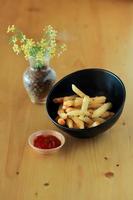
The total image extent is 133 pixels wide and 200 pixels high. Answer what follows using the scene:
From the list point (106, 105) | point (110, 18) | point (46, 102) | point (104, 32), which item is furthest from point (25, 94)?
point (110, 18)

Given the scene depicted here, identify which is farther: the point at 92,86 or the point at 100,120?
the point at 92,86

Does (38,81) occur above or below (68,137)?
above

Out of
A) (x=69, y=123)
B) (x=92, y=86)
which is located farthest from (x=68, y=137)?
(x=92, y=86)

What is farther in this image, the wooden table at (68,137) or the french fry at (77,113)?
the french fry at (77,113)

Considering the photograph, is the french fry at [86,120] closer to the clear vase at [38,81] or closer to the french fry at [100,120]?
the french fry at [100,120]

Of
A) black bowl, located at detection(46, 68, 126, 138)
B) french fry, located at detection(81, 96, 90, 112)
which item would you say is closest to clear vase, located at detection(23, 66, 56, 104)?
black bowl, located at detection(46, 68, 126, 138)

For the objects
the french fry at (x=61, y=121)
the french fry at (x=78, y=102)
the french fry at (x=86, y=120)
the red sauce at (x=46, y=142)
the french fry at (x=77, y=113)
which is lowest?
the red sauce at (x=46, y=142)

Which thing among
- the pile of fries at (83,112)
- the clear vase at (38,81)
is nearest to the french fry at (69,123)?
the pile of fries at (83,112)

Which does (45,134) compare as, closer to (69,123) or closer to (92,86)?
(69,123)

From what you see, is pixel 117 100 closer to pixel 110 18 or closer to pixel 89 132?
pixel 89 132
